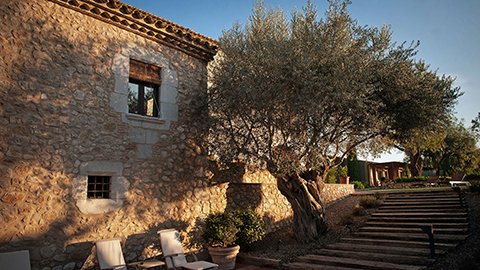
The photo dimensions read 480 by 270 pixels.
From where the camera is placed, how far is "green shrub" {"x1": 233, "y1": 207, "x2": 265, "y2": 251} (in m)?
7.51

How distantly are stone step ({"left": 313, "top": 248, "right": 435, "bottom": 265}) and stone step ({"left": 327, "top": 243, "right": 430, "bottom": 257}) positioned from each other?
4.5 inches

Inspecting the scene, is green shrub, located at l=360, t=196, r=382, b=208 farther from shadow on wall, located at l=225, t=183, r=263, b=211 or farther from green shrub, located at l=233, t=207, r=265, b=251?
green shrub, located at l=233, t=207, r=265, b=251

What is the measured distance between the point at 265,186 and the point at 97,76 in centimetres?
586

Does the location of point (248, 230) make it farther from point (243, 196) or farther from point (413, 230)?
point (413, 230)

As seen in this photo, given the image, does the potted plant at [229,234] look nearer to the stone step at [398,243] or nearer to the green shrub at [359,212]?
the stone step at [398,243]

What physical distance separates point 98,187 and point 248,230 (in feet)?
12.3

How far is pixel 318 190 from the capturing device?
26.9ft

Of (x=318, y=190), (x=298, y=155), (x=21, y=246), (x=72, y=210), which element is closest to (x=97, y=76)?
(x=72, y=210)

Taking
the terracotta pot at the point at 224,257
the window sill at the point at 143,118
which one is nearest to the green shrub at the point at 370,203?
the terracotta pot at the point at 224,257

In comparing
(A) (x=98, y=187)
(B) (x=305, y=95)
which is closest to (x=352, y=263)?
(B) (x=305, y=95)

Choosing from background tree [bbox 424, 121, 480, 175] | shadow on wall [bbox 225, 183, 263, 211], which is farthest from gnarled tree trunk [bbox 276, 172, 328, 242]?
background tree [bbox 424, 121, 480, 175]

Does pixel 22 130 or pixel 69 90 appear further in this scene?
pixel 69 90

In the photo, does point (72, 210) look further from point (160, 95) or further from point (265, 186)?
point (265, 186)

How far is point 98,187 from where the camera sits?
610 cm
